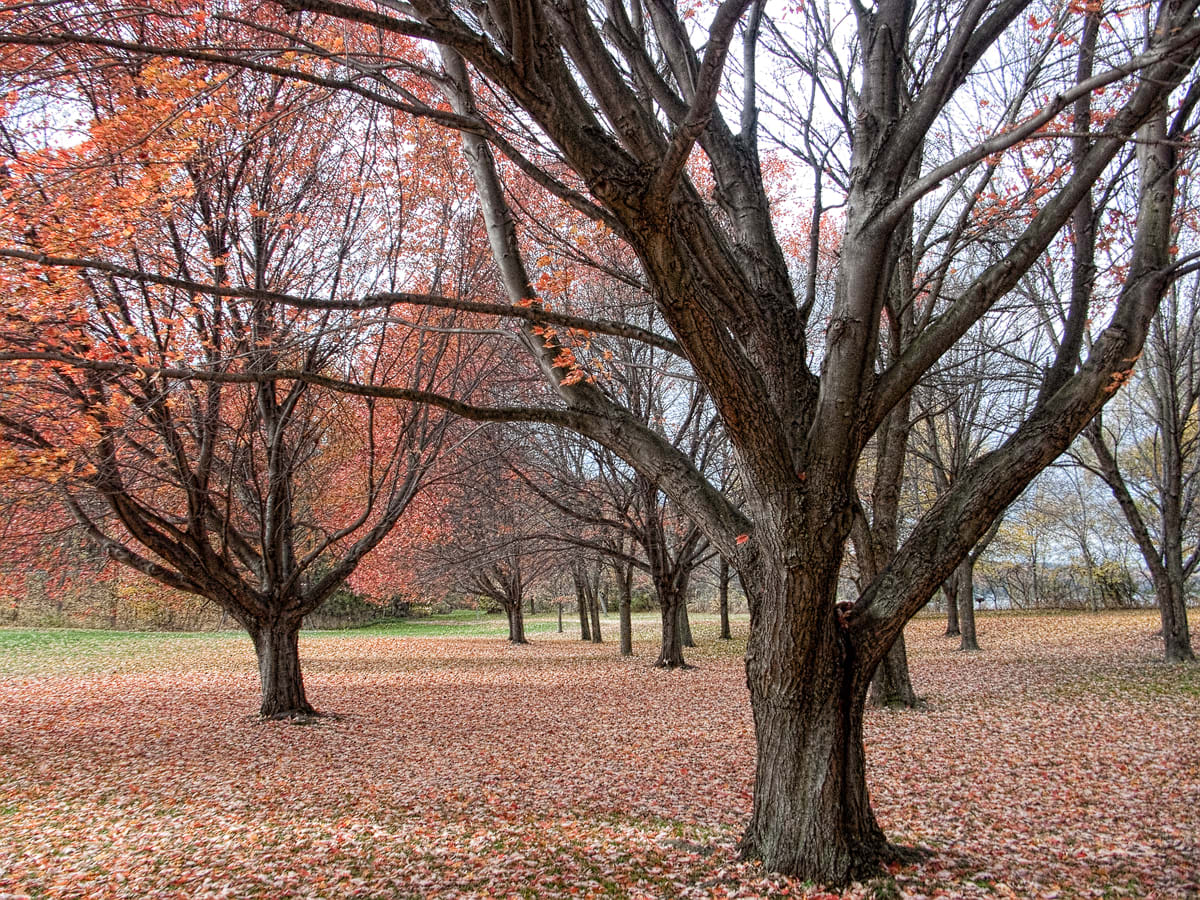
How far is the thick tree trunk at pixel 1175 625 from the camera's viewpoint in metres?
10.9

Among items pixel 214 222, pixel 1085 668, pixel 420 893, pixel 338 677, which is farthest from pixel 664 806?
pixel 338 677

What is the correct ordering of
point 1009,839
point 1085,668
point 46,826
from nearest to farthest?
point 1009,839 < point 46,826 < point 1085,668

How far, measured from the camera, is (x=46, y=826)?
17.6ft

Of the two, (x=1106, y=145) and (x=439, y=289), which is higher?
(x=439, y=289)

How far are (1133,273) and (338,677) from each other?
46.8 ft

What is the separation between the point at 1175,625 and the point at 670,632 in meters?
8.36

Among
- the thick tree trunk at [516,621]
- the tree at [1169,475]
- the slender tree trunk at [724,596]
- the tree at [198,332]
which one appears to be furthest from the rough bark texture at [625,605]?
the tree at [1169,475]

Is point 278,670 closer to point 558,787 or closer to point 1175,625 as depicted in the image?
point 558,787

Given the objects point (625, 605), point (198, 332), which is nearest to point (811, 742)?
point (198, 332)

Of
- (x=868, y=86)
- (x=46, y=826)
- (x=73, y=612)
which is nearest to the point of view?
(x=868, y=86)

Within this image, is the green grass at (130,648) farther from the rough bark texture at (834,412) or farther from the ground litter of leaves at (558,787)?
the rough bark texture at (834,412)

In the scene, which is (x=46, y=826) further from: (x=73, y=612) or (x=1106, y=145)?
(x=73, y=612)

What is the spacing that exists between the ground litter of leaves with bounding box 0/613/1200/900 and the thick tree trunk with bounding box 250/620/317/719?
1.36 ft

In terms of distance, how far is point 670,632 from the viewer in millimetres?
14203
